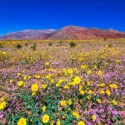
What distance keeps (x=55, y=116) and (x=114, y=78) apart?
3045mm

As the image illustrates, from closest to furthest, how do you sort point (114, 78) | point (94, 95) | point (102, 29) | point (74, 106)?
point (74, 106) < point (94, 95) < point (114, 78) < point (102, 29)

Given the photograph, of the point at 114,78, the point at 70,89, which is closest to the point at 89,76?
the point at 114,78

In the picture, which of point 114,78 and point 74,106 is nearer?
point 74,106

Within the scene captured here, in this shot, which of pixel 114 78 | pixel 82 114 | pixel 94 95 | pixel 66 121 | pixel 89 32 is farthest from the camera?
pixel 89 32

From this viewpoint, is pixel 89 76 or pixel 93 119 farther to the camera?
pixel 89 76

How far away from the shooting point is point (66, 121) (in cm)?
373

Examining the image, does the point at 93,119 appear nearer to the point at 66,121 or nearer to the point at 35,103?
the point at 66,121

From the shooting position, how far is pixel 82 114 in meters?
4.24

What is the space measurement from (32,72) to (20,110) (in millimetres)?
3252

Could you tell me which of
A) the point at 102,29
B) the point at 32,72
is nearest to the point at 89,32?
the point at 102,29

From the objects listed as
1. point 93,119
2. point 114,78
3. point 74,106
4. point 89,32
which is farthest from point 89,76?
point 89,32

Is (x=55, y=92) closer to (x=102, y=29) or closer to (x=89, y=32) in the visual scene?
(x=89, y=32)

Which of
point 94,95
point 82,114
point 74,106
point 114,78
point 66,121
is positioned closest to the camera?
point 66,121

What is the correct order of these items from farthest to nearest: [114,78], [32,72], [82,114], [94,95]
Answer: [32,72] → [114,78] → [94,95] → [82,114]
